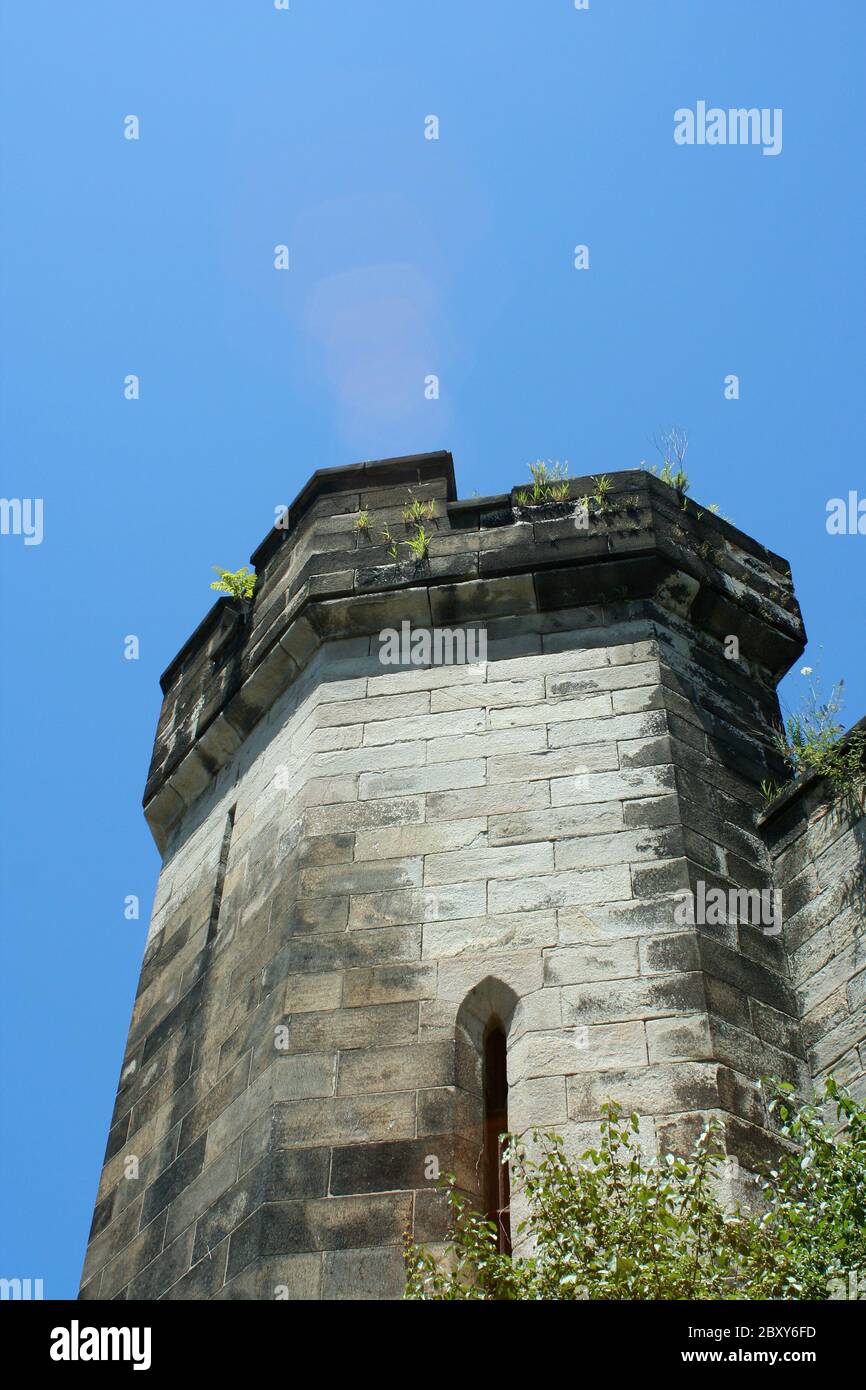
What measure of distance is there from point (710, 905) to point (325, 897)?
1.60 meters

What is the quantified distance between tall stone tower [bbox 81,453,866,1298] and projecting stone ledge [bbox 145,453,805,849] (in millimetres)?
18

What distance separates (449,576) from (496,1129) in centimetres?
293

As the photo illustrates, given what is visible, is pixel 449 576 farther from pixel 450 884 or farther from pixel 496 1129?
pixel 496 1129

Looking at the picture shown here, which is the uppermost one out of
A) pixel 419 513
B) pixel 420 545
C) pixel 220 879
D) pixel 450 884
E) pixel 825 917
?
pixel 419 513

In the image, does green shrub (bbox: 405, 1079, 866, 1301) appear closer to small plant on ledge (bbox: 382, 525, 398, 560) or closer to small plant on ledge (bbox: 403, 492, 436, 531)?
small plant on ledge (bbox: 382, 525, 398, 560)

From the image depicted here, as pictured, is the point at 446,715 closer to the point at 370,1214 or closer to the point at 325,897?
the point at 325,897

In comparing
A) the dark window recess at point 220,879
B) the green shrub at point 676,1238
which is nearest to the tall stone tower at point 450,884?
the dark window recess at point 220,879

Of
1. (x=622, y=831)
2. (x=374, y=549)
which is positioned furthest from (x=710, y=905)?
(x=374, y=549)

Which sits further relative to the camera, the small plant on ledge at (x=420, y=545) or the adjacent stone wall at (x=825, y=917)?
the small plant on ledge at (x=420, y=545)

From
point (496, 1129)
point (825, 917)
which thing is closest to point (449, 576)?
point (825, 917)

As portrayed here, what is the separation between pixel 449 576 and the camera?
834 centimetres

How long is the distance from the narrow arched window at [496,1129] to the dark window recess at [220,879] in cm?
184

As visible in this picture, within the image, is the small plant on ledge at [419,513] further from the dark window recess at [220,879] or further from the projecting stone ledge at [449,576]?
the dark window recess at [220,879]

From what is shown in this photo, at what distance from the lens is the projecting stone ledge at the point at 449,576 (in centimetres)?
827
